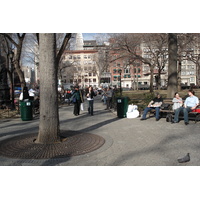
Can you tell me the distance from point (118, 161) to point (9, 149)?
286 cm

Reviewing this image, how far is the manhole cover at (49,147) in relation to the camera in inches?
196

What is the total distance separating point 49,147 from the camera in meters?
5.54

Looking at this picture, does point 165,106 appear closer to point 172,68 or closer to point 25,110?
point 172,68

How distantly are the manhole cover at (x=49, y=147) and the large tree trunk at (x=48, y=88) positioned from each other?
0.37 meters

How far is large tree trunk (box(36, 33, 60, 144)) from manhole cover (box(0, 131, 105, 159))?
1.22ft

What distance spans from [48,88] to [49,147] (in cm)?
162

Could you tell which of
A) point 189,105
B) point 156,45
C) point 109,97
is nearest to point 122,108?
point 189,105

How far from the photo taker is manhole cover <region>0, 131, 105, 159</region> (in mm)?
4984

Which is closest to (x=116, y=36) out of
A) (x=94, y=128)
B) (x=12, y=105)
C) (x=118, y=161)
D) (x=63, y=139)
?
(x=12, y=105)

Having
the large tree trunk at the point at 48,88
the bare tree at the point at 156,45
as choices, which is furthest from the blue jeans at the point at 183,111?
the bare tree at the point at 156,45

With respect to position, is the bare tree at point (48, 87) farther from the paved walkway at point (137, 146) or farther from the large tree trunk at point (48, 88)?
the paved walkway at point (137, 146)

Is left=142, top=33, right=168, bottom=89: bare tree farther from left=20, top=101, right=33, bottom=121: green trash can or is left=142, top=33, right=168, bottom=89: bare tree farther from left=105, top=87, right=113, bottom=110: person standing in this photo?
left=20, top=101, right=33, bottom=121: green trash can

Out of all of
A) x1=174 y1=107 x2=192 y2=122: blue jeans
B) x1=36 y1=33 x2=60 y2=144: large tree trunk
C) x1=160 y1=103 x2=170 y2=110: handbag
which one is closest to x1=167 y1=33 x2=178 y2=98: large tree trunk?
x1=160 y1=103 x2=170 y2=110: handbag

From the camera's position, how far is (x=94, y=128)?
805cm
